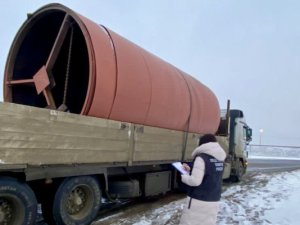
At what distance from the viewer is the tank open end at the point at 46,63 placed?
7.75 metres

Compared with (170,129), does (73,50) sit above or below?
above

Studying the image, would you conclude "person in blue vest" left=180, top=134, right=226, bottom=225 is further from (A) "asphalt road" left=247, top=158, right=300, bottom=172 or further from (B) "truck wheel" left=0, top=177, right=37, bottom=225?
(A) "asphalt road" left=247, top=158, right=300, bottom=172

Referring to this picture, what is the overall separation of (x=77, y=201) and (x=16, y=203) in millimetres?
1451

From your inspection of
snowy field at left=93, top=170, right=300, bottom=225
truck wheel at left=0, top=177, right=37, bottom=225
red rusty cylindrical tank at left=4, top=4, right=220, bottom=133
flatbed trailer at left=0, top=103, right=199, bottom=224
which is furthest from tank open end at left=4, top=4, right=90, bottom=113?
truck wheel at left=0, top=177, right=37, bottom=225

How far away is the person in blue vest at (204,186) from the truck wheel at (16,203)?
87.5 inches

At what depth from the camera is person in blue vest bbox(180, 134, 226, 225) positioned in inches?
171

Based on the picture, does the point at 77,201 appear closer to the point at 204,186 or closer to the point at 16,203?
the point at 16,203

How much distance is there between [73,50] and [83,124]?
8.60 feet

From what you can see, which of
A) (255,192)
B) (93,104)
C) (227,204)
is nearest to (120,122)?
(93,104)

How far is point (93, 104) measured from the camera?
660cm

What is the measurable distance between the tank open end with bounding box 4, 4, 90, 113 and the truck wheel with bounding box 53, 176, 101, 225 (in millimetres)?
1834

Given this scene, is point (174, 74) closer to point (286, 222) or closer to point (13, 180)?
point (286, 222)

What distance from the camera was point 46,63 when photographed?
7711 millimetres

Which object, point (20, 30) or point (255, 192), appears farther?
point (255, 192)
